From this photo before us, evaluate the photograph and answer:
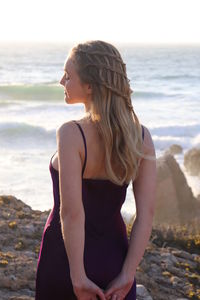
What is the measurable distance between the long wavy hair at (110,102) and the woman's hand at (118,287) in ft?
1.33

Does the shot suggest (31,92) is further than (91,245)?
Yes

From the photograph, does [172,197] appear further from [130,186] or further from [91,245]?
[91,245]

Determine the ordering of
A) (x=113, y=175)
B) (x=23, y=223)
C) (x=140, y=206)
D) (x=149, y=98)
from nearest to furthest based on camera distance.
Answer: (x=113, y=175) → (x=140, y=206) → (x=23, y=223) → (x=149, y=98)

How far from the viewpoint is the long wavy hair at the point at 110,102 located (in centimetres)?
239

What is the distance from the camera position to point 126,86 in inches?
96.9

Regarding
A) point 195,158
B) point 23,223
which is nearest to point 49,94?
point 195,158

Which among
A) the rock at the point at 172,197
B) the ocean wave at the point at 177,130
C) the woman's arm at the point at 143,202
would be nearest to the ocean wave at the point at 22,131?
the ocean wave at the point at 177,130

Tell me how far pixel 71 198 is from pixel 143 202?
1.44 feet

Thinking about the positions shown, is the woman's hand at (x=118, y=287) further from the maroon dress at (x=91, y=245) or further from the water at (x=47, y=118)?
the water at (x=47, y=118)

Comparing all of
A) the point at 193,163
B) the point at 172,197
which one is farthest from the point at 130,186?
the point at 193,163

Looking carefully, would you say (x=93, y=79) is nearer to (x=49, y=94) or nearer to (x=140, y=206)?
(x=140, y=206)

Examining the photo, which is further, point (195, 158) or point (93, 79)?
point (195, 158)

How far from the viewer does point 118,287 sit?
8.15 feet

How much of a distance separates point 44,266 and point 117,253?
0.32 m
